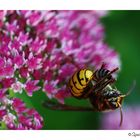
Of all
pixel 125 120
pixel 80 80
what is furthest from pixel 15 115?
pixel 125 120

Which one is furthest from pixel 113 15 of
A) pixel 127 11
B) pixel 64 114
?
pixel 64 114

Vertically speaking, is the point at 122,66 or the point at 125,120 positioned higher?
the point at 122,66

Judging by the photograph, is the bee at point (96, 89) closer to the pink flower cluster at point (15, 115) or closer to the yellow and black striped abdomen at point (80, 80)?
the yellow and black striped abdomen at point (80, 80)

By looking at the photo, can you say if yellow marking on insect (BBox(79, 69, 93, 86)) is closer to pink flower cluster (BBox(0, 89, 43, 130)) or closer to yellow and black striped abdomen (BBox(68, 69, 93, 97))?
yellow and black striped abdomen (BBox(68, 69, 93, 97))

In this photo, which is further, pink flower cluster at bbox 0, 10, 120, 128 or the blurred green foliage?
the blurred green foliage

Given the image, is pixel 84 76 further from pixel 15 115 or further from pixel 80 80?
pixel 15 115

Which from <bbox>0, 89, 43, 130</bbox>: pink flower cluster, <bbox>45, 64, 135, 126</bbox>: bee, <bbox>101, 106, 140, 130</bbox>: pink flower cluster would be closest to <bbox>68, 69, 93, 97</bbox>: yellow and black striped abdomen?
<bbox>45, 64, 135, 126</bbox>: bee
